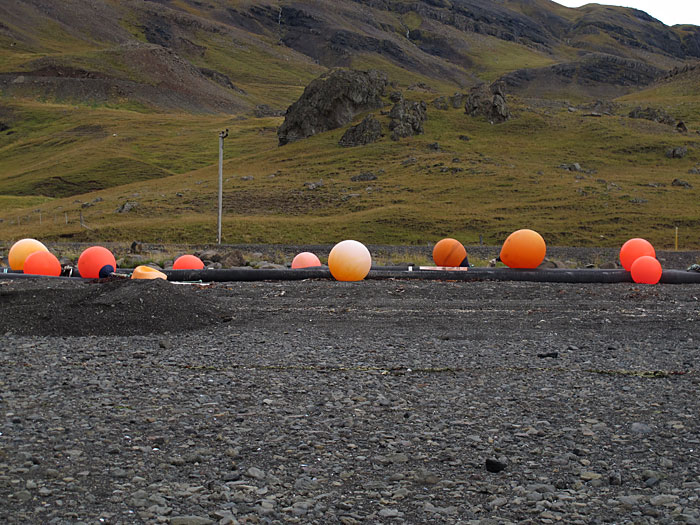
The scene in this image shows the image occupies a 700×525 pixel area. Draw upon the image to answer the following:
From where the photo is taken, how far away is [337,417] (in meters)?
5.95

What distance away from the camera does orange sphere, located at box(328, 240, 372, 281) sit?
16.2 meters

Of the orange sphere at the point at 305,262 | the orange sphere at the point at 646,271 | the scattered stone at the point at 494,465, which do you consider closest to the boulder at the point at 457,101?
the orange sphere at the point at 305,262

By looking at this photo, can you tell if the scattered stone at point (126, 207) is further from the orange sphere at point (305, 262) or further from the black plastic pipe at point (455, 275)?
the orange sphere at point (305, 262)

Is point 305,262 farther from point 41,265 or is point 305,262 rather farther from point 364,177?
point 364,177

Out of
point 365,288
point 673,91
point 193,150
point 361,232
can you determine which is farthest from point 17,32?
point 365,288

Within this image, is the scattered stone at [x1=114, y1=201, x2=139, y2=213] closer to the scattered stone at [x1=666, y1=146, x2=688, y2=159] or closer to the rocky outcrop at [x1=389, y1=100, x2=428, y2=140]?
the rocky outcrop at [x1=389, y1=100, x2=428, y2=140]

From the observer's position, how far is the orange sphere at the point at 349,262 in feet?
53.3

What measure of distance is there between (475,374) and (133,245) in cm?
2060

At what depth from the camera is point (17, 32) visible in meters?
172

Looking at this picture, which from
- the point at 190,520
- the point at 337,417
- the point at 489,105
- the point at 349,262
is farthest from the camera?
the point at 489,105

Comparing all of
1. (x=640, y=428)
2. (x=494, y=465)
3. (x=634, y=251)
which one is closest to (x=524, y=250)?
(x=634, y=251)

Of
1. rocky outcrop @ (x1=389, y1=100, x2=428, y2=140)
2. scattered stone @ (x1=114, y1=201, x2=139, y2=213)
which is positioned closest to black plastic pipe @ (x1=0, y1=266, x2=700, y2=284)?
scattered stone @ (x1=114, y1=201, x2=139, y2=213)

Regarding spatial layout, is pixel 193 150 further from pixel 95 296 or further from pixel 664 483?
pixel 664 483

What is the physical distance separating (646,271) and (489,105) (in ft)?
159
